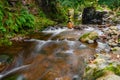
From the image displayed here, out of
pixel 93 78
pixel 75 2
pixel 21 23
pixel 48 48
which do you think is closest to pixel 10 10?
pixel 21 23

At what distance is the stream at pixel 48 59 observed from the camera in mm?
8273

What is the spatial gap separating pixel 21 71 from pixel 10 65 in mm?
946

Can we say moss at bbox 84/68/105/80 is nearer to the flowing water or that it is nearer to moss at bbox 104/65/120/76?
moss at bbox 104/65/120/76

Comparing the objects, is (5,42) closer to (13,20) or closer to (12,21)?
(12,21)

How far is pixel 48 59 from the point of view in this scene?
31.5 feet

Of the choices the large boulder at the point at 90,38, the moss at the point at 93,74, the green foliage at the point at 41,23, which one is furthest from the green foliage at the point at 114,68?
the green foliage at the point at 41,23

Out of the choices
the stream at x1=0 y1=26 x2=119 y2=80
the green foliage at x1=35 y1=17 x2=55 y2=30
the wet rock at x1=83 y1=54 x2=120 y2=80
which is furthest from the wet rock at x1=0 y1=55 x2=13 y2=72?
the green foliage at x1=35 y1=17 x2=55 y2=30

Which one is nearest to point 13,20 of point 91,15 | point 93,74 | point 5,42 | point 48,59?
point 5,42

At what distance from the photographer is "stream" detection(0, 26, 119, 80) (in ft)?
27.1

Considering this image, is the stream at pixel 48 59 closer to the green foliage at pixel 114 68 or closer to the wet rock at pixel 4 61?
the wet rock at pixel 4 61

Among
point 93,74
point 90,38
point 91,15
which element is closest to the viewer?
point 93,74

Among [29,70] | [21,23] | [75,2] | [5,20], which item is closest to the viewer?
[29,70]

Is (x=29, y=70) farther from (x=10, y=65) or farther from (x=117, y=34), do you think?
(x=117, y=34)

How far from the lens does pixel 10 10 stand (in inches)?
607
